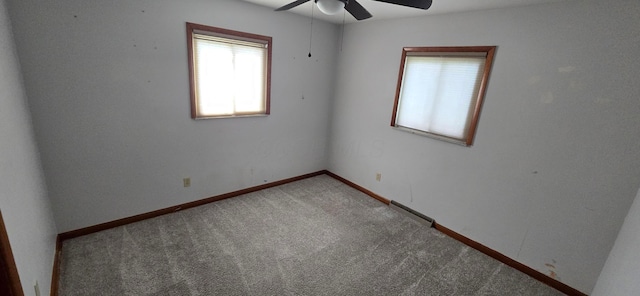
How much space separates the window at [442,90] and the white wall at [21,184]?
314 cm

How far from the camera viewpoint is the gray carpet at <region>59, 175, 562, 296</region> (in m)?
1.97

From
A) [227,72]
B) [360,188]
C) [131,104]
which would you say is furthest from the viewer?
[360,188]

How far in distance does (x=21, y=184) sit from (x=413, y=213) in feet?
10.8

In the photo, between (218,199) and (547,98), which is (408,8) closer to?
(547,98)

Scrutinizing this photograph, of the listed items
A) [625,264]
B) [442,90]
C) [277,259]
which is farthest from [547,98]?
[277,259]

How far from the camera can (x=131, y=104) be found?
238cm

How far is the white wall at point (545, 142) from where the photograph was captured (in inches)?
72.4

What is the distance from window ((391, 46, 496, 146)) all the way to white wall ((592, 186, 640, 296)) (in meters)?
1.15

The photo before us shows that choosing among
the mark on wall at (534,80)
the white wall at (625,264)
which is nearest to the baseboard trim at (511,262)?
the white wall at (625,264)

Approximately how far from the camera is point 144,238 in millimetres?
2412

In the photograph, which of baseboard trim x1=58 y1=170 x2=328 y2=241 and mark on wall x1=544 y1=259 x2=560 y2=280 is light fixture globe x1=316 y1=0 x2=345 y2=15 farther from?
mark on wall x1=544 y1=259 x2=560 y2=280

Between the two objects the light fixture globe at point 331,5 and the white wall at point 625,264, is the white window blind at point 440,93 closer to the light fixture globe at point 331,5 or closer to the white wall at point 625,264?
the white wall at point 625,264

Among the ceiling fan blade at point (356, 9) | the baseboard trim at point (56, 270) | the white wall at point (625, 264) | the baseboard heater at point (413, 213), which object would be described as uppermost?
the ceiling fan blade at point (356, 9)

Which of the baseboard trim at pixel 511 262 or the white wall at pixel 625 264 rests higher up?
the white wall at pixel 625 264
